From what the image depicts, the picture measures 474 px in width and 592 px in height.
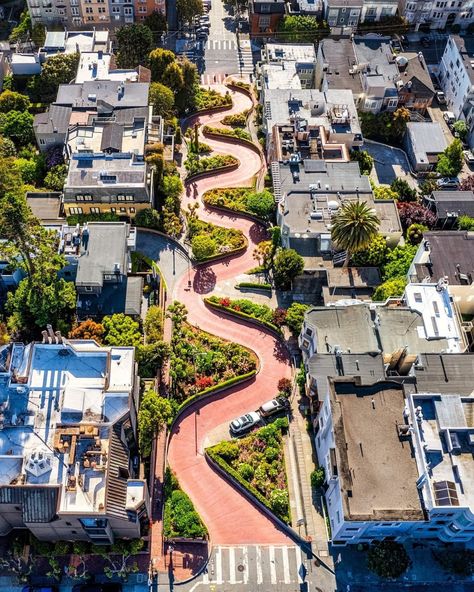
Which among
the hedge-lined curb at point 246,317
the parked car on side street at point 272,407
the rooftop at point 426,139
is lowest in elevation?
the parked car on side street at point 272,407

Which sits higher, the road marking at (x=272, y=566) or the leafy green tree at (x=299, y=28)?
the leafy green tree at (x=299, y=28)

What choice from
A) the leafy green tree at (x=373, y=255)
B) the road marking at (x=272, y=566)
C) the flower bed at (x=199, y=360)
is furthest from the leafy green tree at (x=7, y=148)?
the road marking at (x=272, y=566)

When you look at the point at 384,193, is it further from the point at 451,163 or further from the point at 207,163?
the point at 207,163

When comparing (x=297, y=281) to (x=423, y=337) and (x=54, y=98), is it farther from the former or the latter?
(x=54, y=98)

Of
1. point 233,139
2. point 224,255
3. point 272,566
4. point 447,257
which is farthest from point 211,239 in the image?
point 272,566

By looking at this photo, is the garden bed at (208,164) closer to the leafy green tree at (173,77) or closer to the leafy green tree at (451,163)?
the leafy green tree at (173,77)

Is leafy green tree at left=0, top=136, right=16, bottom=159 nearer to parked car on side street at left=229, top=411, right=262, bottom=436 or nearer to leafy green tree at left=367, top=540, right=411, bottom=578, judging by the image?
parked car on side street at left=229, top=411, right=262, bottom=436

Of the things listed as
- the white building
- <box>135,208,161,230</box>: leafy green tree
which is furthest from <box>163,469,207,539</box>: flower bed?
the white building
